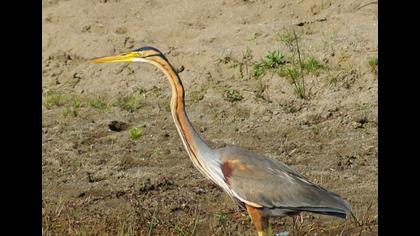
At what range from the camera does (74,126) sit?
7641 mm

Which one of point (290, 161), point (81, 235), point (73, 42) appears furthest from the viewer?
point (73, 42)

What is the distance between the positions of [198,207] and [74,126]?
79.6 inches

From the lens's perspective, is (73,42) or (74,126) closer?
(74,126)

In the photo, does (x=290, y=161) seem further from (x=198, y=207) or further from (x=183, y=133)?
(x=183, y=133)

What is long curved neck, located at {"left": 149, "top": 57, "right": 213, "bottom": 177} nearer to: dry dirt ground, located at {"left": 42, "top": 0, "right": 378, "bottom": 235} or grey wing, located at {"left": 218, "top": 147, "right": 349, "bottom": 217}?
grey wing, located at {"left": 218, "top": 147, "right": 349, "bottom": 217}

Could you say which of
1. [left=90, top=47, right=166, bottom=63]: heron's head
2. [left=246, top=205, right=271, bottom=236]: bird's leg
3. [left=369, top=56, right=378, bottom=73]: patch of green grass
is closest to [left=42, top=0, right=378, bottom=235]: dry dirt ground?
Answer: [left=369, top=56, right=378, bottom=73]: patch of green grass

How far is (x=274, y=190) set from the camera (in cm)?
461

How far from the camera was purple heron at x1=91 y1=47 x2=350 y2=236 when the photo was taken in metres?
4.59

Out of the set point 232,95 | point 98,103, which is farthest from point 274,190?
point 98,103

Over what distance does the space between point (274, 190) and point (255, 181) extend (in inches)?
4.2

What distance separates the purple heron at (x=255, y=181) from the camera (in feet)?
15.1

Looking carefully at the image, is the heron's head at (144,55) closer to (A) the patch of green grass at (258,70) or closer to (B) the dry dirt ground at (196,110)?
(B) the dry dirt ground at (196,110)

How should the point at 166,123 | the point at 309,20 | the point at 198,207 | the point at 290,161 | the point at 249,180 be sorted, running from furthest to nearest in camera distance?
the point at 309,20
the point at 166,123
the point at 290,161
the point at 198,207
the point at 249,180
